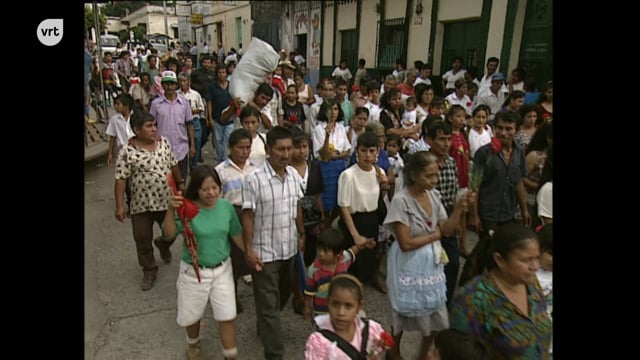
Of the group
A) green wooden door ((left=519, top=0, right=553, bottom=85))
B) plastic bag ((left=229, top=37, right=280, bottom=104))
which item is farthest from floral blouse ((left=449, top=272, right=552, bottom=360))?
green wooden door ((left=519, top=0, right=553, bottom=85))

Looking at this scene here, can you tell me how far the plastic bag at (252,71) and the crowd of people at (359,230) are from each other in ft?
1.01

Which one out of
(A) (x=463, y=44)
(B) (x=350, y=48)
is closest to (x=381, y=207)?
(A) (x=463, y=44)

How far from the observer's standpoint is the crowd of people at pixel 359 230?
7.10 feet

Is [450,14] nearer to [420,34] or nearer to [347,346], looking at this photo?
[420,34]

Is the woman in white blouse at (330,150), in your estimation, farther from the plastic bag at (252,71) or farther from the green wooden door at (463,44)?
the green wooden door at (463,44)

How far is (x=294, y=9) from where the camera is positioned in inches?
803

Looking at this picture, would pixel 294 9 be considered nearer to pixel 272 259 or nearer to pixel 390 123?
pixel 390 123

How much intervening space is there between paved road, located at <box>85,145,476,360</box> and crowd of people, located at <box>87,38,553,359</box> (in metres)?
0.17

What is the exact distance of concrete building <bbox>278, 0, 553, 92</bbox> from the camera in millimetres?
8969

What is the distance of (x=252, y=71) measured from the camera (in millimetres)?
5777

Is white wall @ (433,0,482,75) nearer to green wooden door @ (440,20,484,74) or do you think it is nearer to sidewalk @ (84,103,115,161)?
green wooden door @ (440,20,484,74)

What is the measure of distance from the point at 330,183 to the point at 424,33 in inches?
352
